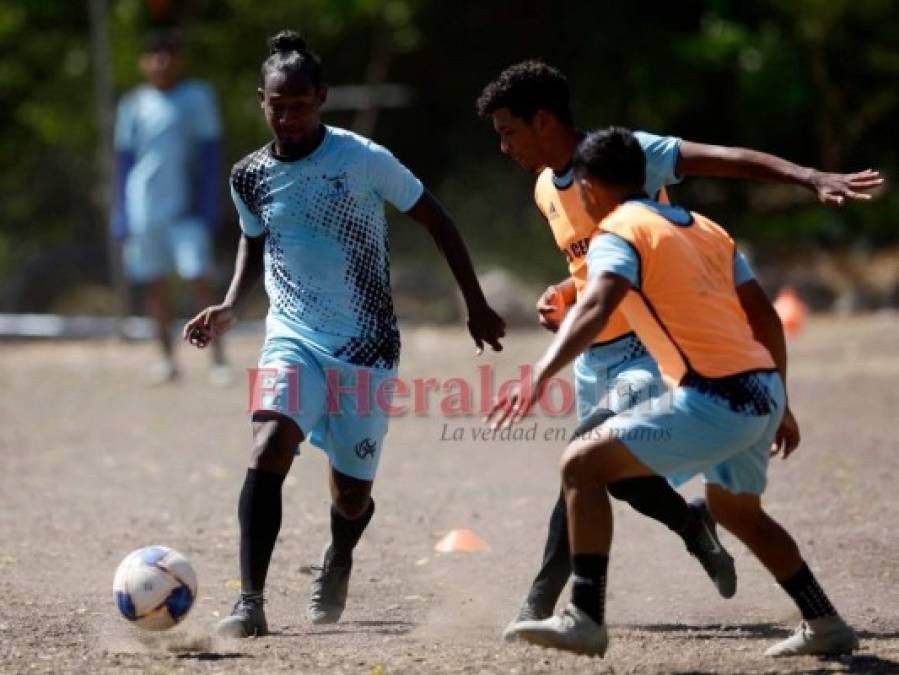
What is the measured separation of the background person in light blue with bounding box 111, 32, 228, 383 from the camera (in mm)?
13219

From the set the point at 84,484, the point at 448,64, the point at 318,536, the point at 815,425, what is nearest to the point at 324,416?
the point at 318,536

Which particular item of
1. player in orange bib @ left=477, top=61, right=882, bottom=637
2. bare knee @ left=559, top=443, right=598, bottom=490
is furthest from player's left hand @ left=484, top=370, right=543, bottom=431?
player in orange bib @ left=477, top=61, right=882, bottom=637

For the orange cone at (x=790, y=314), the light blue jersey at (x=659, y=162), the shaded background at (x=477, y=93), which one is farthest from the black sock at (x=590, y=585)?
the shaded background at (x=477, y=93)

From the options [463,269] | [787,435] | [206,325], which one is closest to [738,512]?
[787,435]

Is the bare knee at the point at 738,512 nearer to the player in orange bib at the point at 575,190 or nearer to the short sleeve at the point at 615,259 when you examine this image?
the player in orange bib at the point at 575,190

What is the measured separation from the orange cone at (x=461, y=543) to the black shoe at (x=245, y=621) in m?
1.86

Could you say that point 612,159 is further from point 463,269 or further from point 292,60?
point 292,60

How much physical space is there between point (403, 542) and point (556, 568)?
6.95 feet

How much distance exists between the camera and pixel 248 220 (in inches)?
252

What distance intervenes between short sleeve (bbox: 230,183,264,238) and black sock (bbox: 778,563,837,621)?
2302 millimetres

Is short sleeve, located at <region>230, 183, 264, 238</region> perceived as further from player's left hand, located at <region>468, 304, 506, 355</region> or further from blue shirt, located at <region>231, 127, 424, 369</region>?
player's left hand, located at <region>468, 304, 506, 355</region>

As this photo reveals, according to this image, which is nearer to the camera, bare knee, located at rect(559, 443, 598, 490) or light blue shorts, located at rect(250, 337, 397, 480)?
bare knee, located at rect(559, 443, 598, 490)

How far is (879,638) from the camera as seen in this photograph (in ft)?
19.0

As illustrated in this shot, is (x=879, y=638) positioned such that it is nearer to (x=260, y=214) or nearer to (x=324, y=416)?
(x=324, y=416)
